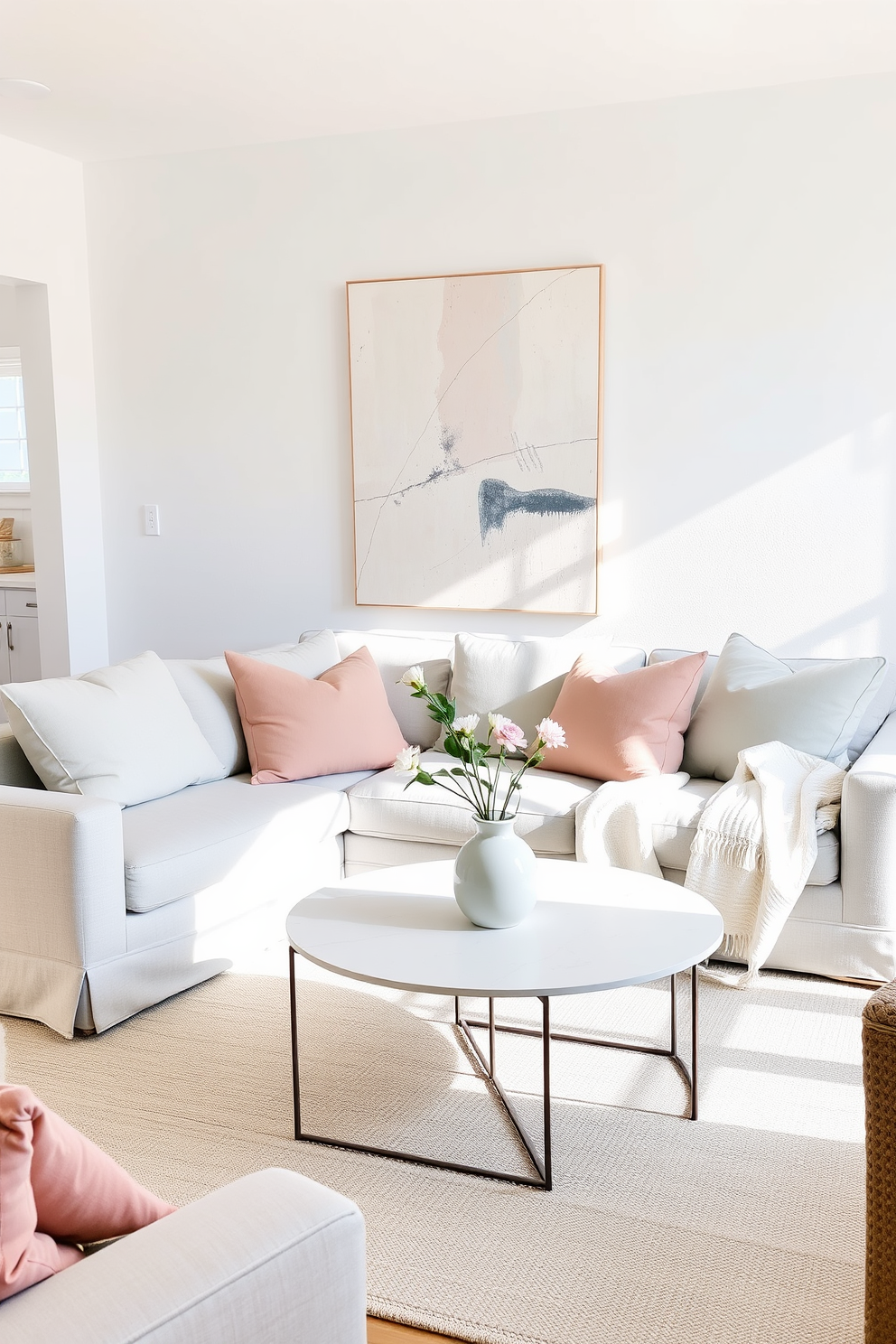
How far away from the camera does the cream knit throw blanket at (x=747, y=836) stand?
2877mm

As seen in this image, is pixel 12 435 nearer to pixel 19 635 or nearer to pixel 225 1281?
pixel 19 635

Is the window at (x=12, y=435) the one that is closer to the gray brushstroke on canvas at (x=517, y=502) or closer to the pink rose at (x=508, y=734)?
the gray brushstroke on canvas at (x=517, y=502)

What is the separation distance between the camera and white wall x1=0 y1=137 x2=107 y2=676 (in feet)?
14.7

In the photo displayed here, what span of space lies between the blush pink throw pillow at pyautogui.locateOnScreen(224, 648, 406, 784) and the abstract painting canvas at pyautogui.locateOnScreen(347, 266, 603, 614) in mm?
777

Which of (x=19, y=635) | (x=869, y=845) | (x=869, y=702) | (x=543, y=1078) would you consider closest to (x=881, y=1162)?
(x=543, y=1078)

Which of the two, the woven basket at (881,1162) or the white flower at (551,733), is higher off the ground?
the white flower at (551,733)

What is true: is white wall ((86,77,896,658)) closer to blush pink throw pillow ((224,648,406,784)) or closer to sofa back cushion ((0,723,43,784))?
blush pink throw pillow ((224,648,406,784))

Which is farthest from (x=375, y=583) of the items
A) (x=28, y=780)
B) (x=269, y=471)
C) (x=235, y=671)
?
(x=28, y=780)

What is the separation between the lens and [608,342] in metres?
3.96

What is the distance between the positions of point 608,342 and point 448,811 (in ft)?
5.71

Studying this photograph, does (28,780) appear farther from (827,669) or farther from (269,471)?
(827,669)

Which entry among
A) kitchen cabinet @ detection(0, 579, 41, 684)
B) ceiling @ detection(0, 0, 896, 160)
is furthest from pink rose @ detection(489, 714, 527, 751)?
kitchen cabinet @ detection(0, 579, 41, 684)

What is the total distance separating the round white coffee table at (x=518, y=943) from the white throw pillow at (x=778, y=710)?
2.96 feet

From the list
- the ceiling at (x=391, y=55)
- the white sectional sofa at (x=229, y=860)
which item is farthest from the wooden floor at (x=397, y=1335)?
the ceiling at (x=391, y=55)
